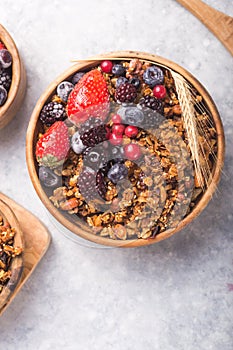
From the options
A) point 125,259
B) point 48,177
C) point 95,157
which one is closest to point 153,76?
point 95,157

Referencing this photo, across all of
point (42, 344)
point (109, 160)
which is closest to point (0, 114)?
point (109, 160)

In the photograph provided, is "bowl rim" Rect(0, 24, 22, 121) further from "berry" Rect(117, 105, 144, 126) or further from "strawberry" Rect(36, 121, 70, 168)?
"berry" Rect(117, 105, 144, 126)

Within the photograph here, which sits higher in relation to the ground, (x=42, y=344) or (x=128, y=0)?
(x=128, y=0)

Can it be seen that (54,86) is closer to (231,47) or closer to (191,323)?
(231,47)

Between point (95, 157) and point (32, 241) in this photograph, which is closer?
point (95, 157)

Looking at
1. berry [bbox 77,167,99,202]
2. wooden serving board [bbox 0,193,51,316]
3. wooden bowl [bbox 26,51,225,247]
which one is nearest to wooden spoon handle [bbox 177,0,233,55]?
wooden bowl [bbox 26,51,225,247]

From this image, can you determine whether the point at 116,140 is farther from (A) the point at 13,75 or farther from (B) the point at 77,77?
(A) the point at 13,75
